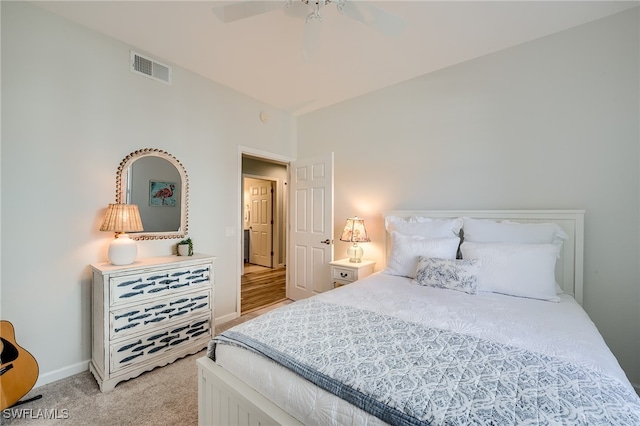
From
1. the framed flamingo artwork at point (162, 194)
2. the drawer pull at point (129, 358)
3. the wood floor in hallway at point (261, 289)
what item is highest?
the framed flamingo artwork at point (162, 194)

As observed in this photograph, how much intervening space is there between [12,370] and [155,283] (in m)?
0.84

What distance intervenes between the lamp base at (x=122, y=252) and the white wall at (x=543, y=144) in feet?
7.94

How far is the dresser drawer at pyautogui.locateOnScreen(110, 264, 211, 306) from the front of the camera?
2.00 metres

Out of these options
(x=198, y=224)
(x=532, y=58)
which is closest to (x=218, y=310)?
(x=198, y=224)

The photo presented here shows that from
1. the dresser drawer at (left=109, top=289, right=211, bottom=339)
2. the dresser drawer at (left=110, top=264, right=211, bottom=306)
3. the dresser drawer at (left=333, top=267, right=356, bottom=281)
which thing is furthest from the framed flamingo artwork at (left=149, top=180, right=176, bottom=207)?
the dresser drawer at (left=333, top=267, right=356, bottom=281)

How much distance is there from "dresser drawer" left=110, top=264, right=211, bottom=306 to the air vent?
1820 millimetres

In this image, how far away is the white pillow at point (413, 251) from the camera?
232cm

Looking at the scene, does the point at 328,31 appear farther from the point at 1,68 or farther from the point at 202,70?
the point at 1,68

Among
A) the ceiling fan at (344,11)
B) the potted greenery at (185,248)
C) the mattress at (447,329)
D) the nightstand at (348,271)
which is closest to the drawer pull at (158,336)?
the potted greenery at (185,248)

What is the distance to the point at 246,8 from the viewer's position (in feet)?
5.54

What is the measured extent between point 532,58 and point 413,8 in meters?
1.23

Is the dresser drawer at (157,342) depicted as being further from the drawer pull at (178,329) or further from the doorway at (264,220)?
the doorway at (264,220)

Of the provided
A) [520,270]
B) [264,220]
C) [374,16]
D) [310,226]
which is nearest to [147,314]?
[310,226]

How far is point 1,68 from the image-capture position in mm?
1853
